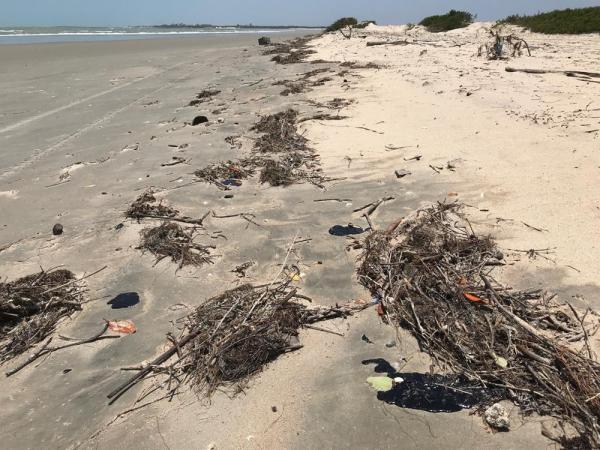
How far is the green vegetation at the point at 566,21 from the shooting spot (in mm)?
18984

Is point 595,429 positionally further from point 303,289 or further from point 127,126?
point 127,126

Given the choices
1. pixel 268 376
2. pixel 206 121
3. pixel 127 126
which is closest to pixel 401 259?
pixel 268 376

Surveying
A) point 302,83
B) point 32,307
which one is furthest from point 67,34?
point 32,307

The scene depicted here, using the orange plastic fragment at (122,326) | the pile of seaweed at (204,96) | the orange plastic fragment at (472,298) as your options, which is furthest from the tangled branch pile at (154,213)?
the pile of seaweed at (204,96)

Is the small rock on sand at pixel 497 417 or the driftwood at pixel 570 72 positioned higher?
the driftwood at pixel 570 72

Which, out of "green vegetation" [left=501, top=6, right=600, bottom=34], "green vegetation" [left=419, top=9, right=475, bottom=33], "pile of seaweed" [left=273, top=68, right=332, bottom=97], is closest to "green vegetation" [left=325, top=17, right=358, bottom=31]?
"green vegetation" [left=419, top=9, right=475, bottom=33]

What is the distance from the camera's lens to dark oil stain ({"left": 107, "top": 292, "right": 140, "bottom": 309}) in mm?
3611

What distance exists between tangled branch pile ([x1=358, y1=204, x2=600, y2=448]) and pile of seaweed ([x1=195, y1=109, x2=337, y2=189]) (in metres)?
2.01

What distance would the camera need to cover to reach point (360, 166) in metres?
6.14

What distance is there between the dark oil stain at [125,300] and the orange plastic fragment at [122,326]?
20 cm

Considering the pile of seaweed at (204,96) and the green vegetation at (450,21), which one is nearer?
the pile of seaweed at (204,96)

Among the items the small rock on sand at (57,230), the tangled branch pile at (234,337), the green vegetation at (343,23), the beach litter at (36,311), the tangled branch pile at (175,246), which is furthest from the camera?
the green vegetation at (343,23)

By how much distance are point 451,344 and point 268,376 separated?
3.79 feet

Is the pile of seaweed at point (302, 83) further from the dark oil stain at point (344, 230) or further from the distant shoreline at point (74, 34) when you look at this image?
the distant shoreline at point (74, 34)
